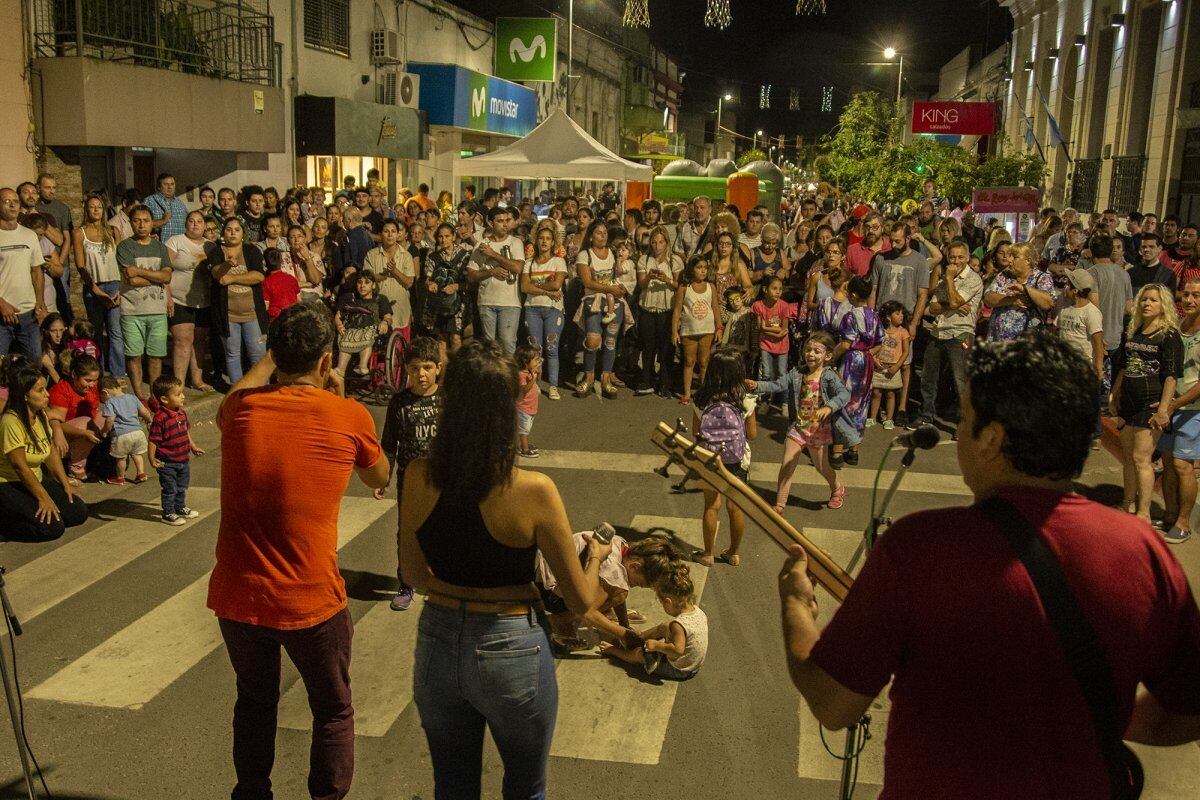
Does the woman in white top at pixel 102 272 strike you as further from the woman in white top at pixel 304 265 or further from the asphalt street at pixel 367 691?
the asphalt street at pixel 367 691

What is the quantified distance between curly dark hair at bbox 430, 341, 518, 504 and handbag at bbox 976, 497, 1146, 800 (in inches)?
58.4

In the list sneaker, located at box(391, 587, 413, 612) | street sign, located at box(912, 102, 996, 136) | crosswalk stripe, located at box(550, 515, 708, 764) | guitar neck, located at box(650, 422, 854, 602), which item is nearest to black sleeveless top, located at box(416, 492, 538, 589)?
guitar neck, located at box(650, 422, 854, 602)

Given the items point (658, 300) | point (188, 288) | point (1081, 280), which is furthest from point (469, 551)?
point (658, 300)

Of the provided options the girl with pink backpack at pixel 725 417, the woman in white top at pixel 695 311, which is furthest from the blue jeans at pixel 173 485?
the woman in white top at pixel 695 311

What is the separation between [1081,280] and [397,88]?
18.4 meters

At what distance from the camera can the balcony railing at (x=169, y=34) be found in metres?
14.0

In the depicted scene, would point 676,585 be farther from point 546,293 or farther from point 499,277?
point 499,277

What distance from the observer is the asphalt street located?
4676mm

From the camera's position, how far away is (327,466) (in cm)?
383

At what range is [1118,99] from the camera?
1101 inches

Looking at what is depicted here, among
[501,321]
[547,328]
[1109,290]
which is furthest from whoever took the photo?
[547,328]

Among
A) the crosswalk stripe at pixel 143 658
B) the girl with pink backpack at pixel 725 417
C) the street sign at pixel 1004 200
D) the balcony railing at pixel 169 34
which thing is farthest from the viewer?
the street sign at pixel 1004 200

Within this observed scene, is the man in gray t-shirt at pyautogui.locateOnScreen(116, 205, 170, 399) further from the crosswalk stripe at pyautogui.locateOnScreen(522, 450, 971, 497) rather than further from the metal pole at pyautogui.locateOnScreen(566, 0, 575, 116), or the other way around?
the metal pole at pyautogui.locateOnScreen(566, 0, 575, 116)

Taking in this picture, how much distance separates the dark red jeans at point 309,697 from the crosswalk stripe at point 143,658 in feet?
5.19
